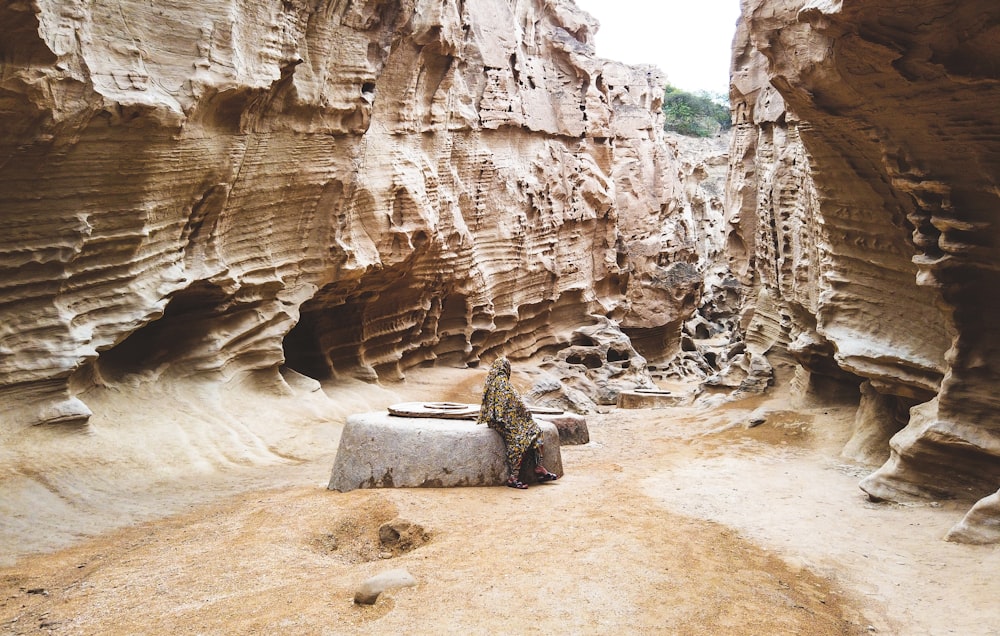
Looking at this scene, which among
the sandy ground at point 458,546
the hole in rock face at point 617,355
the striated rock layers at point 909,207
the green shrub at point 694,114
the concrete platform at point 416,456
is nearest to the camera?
the sandy ground at point 458,546

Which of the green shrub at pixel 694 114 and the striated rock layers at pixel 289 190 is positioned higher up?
the green shrub at pixel 694 114

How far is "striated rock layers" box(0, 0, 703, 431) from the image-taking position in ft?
26.7

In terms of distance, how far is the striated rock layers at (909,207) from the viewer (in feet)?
19.5

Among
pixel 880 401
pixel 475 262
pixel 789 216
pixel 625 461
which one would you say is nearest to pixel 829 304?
pixel 880 401

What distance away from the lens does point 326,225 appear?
12812mm

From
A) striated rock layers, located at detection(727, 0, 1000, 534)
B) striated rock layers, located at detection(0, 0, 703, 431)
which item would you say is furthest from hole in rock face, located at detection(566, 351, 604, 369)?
striated rock layers, located at detection(727, 0, 1000, 534)

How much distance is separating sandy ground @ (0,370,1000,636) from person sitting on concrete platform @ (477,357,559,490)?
0.90ft

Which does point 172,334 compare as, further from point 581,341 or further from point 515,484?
point 581,341

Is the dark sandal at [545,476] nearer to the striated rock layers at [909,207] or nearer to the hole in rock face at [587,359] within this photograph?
the striated rock layers at [909,207]

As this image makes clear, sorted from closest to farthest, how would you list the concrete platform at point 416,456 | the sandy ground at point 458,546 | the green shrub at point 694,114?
the sandy ground at point 458,546
the concrete platform at point 416,456
the green shrub at point 694,114

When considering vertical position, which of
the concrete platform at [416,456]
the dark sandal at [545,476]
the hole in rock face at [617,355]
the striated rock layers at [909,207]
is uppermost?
the striated rock layers at [909,207]

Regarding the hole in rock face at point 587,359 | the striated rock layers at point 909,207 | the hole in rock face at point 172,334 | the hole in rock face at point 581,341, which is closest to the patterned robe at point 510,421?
the striated rock layers at point 909,207

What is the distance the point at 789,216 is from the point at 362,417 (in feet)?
28.1

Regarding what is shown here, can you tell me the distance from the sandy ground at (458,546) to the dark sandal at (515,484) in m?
0.14
